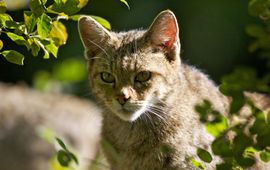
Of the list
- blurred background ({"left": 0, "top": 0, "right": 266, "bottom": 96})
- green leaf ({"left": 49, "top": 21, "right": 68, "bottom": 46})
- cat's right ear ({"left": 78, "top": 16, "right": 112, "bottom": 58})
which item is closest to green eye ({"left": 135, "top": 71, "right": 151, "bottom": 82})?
cat's right ear ({"left": 78, "top": 16, "right": 112, "bottom": 58})

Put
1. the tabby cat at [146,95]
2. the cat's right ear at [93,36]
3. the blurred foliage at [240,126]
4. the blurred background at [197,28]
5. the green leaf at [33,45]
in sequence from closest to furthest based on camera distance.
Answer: the blurred foliage at [240,126] → the green leaf at [33,45] → the tabby cat at [146,95] → the cat's right ear at [93,36] → the blurred background at [197,28]

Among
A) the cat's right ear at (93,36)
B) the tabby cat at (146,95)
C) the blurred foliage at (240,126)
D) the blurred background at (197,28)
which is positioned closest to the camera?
the blurred foliage at (240,126)

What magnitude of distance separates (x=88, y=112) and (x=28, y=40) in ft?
18.7

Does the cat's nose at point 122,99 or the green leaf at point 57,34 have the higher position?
the cat's nose at point 122,99

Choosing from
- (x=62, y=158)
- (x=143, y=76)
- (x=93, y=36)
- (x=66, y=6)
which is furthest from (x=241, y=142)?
(x=93, y=36)

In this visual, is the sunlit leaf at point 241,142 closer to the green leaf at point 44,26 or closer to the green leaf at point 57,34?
the green leaf at point 44,26

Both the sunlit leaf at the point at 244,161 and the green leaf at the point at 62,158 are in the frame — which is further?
the green leaf at the point at 62,158

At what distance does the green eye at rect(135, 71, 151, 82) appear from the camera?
3938 mm

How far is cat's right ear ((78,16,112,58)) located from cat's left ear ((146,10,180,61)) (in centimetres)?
26

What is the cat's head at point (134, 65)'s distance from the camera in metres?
3.88

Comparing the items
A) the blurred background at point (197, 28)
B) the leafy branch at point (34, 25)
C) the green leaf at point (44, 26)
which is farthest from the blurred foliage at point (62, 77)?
the green leaf at point (44, 26)

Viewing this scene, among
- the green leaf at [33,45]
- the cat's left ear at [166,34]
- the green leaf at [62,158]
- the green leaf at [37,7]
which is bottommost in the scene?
the green leaf at [62,158]

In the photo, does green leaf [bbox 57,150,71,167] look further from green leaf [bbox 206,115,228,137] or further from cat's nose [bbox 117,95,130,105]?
green leaf [bbox 206,115,228,137]

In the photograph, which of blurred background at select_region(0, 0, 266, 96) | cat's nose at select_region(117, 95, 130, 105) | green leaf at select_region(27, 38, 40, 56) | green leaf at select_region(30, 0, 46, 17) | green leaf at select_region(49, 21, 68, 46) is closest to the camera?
green leaf at select_region(30, 0, 46, 17)
